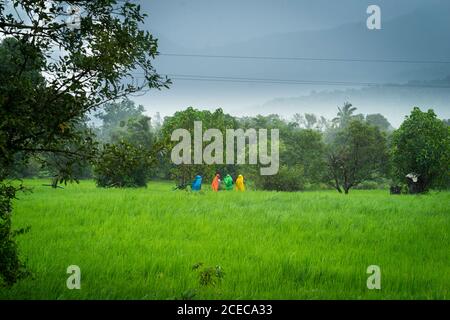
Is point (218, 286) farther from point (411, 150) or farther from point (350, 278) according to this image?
point (411, 150)

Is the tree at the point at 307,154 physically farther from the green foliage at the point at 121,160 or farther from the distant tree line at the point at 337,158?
the green foliage at the point at 121,160

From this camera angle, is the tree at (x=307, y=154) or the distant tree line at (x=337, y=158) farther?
the tree at (x=307, y=154)

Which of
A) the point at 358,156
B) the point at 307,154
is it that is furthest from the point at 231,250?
the point at 307,154

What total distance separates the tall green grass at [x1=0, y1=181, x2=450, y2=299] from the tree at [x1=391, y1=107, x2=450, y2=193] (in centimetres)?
1815

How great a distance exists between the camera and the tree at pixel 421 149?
32509 millimetres

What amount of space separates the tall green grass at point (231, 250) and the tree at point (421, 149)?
18.2 meters

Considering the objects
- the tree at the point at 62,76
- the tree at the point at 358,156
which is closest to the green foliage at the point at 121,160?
the tree at the point at 62,76

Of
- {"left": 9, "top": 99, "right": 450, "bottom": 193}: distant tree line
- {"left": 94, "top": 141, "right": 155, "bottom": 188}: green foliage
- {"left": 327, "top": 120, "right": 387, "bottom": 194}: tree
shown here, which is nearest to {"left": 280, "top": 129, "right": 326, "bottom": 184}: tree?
{"left": 9, "top": 99, "right": 450, "bottom": 193}: distant tree line

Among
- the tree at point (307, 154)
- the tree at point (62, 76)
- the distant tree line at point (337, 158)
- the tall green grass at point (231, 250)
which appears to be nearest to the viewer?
the tree at point (62, 76)

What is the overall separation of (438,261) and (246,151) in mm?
34791

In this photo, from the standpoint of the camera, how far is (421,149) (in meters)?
32.7

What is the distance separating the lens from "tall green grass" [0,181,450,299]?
6789 mm

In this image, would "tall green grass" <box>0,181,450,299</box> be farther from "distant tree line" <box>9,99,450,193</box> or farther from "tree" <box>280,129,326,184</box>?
"tree" <box>280,129,326,184</box>

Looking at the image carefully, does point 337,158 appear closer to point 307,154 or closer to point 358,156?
point 358,156
